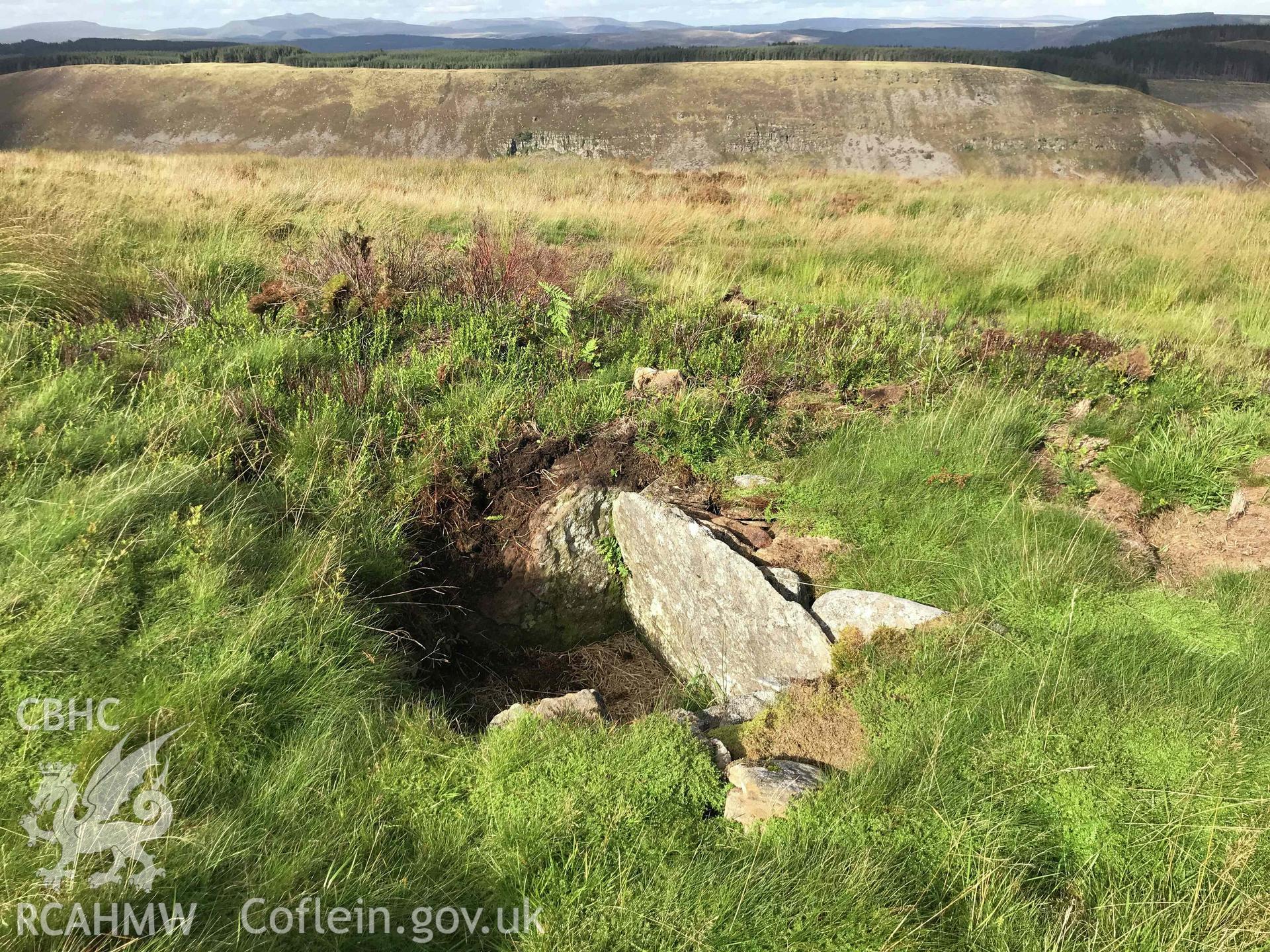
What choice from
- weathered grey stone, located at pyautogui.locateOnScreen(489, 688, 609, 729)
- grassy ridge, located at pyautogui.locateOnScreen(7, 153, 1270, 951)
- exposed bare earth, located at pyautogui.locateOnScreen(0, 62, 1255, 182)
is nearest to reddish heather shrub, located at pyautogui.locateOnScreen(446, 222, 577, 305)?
grassy ridge, located at pyautogui.locateOnScreen(7, 153, 1270, 951)

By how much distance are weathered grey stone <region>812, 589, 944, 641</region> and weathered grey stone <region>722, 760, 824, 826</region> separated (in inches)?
39.1

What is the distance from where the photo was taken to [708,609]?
412 centimetres

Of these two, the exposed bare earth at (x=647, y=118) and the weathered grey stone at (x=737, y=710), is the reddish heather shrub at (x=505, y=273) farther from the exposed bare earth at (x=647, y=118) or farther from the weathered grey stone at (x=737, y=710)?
the exposed bare earth at (x=647, y=118)

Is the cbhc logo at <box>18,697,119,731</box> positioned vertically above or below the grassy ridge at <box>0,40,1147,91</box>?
below

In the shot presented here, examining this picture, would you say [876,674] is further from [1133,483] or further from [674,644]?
[1133,483]

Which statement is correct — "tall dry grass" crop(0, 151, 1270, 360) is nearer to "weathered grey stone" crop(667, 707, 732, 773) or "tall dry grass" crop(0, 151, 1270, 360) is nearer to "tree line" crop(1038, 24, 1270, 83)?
"weathered grey stone" crop(667, 707, 732, 773)

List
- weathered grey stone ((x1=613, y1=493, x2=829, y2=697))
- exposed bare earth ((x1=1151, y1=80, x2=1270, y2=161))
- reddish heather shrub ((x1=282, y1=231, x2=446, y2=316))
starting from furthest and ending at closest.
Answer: exposed bare earth ((x1=1151, y1=80, x2=1270, y2=161))
reddish heather shrub ((x1=282, y1=231, x2=446, y2=316))
weathered grey stone ((x1=613, y1=493, x2=829, y2=697))

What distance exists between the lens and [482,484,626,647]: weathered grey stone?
4.62 m

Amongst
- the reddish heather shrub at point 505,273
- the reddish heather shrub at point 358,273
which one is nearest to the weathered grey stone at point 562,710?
the reddish heather shrub at point 505,273

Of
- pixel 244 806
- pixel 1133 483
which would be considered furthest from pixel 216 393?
pixel 1133 483

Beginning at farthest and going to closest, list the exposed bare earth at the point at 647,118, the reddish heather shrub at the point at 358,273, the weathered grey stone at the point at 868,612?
the exposed bare earth at the point at 647,118 < the reddish heather shrub at the point at 358,273 < the weathered grey stone at the point at 868,612

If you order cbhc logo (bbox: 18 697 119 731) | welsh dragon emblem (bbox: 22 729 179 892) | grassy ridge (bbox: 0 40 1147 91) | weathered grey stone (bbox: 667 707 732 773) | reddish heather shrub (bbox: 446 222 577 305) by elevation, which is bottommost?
weathered grey stone (bbox: 667 707 732 773)

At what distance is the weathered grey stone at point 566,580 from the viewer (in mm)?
4621

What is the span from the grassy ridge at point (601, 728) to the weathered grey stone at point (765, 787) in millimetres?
86
